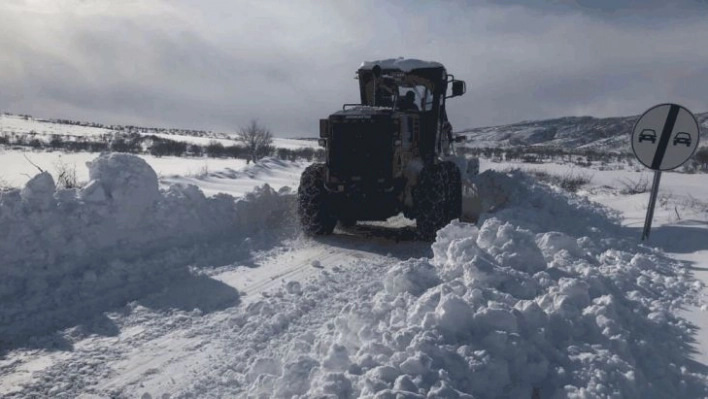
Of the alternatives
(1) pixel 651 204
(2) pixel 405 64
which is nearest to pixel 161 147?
(2) pixel 405 64

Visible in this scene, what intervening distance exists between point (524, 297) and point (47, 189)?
5.90 metres

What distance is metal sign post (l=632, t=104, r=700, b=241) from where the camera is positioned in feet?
22.2

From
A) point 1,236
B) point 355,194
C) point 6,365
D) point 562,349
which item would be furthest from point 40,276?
point 562,349

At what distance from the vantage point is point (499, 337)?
3418 millimetres

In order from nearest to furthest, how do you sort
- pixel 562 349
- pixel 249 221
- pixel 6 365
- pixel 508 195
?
pixel 562 349 < pixel 6 365 < pixel 249 221 < pixel 508 195

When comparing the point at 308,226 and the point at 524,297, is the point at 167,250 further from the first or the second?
the point at 524,297

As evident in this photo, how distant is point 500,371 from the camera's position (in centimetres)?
321

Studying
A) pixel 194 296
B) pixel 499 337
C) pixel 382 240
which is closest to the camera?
pixel 499 337

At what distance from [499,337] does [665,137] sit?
493 cm

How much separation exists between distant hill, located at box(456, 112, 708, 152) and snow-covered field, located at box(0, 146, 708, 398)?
11123cm

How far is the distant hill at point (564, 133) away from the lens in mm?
120750

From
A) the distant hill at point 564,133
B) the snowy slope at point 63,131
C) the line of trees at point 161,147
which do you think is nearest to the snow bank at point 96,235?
the line of trees at point 161,147

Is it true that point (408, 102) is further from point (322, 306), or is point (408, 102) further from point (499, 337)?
point (499, 337)

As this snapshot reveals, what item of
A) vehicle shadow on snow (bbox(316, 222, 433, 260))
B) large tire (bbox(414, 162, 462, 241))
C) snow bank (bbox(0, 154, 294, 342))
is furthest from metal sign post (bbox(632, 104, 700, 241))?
snow bank (bbox(0, 154, 294, 342))
